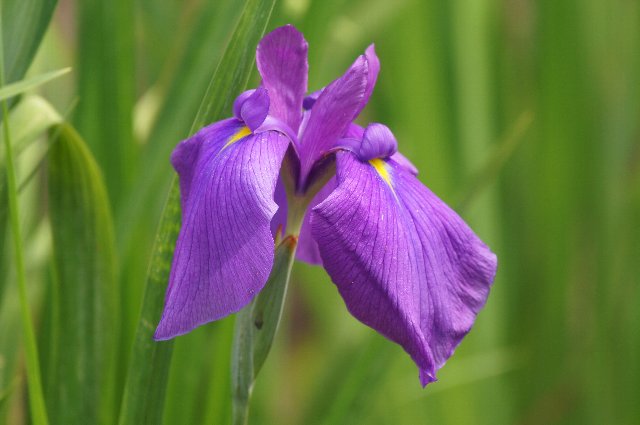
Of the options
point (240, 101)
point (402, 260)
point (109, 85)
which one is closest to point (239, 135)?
point (240, 101)

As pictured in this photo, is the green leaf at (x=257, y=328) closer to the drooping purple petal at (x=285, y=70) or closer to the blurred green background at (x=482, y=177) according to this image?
the drooping purple petal at (x=285, y=70)

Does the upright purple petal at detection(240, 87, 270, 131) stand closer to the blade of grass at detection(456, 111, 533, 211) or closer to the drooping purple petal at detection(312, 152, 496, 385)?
the drooping purple petal at detection(312, 152, 496, 385)

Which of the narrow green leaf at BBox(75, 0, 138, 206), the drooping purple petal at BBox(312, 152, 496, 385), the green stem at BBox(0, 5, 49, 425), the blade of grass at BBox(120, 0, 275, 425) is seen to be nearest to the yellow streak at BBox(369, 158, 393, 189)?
the drooping purple petal at BBox(312, 152, 496, 385)

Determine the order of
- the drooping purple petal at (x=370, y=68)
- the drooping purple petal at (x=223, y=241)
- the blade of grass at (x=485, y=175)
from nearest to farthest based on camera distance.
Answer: the drooping purple petal at (x=223, y=241)
the drooping purple petal at (x=370, y=68)
the blade of grass at (x=485, y=175)

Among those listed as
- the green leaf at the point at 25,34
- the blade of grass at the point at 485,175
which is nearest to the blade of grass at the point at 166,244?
the green leaf at the point at 25,34

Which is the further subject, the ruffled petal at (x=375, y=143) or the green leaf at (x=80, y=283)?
the green leaf at (x=80, y=283)

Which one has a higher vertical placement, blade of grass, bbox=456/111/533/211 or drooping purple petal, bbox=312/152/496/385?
drooping purple petal, bbox=312/152/496/385
